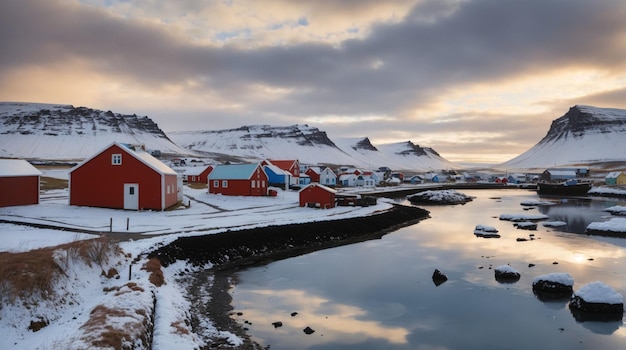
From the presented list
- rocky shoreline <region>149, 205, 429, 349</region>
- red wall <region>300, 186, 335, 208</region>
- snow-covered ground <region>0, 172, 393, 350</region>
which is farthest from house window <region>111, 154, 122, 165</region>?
red wall <region>300, 186, 335, 208</region>

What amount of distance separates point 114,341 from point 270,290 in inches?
420

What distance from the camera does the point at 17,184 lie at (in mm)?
37031

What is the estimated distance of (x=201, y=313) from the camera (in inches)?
688

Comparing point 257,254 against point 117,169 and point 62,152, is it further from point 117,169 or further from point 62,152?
point 62,152

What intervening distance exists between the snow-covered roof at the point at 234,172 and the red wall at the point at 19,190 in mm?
23452

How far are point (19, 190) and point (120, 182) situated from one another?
8289mm

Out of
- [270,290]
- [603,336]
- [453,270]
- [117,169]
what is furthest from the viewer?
[117,169]

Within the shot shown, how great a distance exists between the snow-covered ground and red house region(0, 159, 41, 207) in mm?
1090

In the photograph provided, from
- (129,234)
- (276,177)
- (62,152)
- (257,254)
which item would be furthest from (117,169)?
(62,152)

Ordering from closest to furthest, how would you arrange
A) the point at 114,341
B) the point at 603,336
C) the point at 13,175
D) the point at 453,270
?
the point at 114,341 → the point at 603,336 → the point at 453,270 → the point at 13,175

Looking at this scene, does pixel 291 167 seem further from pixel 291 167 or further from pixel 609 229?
pixel 609 229

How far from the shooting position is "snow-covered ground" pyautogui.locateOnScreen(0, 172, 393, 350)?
40.8ft

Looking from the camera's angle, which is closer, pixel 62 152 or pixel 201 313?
pixel 201 313

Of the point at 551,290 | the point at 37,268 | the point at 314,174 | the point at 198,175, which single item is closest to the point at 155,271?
the point at 37,268
